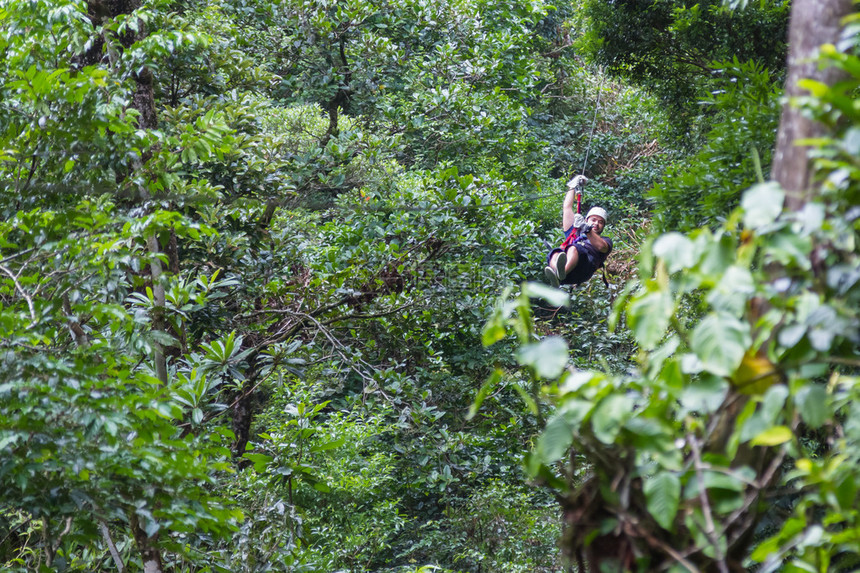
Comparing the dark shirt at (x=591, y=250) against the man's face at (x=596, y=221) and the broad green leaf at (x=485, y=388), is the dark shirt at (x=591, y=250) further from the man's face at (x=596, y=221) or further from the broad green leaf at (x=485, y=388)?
the broad green leaf at (x=485, y=388)

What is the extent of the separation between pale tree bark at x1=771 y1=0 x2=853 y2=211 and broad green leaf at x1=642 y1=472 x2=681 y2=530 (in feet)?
1.67

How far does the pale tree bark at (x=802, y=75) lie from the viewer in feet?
4.18

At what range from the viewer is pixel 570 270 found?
5953 millimetres

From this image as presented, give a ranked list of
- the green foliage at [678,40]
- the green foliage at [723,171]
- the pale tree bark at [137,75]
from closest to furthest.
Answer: the green foliage at [723,171] < the pale tree bark at [137,75] < the green foliage at [678,40]

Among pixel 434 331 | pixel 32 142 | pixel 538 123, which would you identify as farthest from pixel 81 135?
pixel 538 123

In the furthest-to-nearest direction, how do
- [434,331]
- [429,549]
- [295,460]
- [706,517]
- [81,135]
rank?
[429,549]
[434,331]
[295,460]
[81,135]
[706,517]

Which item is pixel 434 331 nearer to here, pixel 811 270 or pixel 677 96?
pixel 677 96

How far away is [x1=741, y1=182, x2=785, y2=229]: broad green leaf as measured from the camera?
1.09 meters

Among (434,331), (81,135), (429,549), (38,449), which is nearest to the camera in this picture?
(38,449)

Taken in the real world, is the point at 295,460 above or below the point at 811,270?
below

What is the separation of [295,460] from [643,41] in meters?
4.27

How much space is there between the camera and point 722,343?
1.09 metres

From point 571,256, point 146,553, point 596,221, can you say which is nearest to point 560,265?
point 571,256

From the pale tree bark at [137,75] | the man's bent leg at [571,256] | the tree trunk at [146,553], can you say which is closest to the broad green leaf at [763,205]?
the tree trunk at [146,553]
